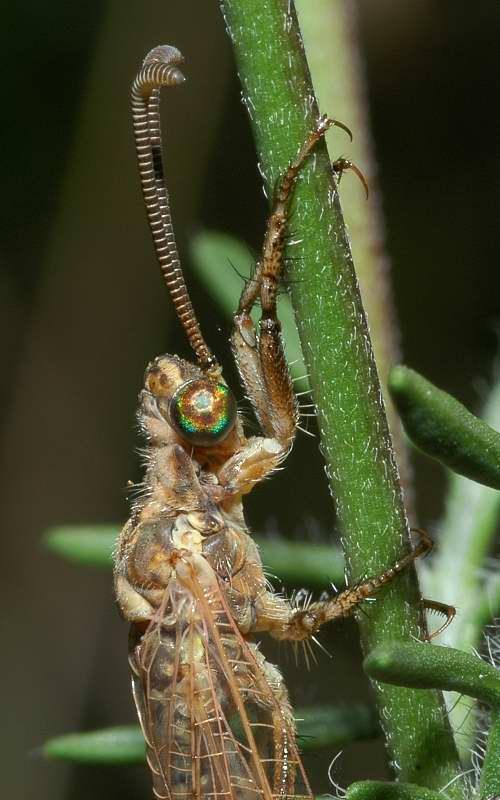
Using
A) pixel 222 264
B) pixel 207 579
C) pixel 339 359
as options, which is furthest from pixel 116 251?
pixel 339 359

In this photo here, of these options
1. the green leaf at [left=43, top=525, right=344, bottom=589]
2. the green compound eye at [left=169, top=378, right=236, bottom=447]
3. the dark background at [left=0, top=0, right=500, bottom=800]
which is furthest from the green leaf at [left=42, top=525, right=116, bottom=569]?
the dark background at [left=0, top=0, right=500, bottom=800]

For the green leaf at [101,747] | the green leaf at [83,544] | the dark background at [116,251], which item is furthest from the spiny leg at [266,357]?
the dark background at [116,251]

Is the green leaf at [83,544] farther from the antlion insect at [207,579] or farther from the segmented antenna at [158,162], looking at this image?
the segmented antenna at [158,162]

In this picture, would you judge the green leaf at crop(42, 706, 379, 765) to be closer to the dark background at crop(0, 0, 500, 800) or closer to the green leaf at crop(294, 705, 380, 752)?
the green leaf at crop(294, 705, 380, 752)

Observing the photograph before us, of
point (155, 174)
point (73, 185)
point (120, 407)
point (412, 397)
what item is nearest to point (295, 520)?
point (120, 407)

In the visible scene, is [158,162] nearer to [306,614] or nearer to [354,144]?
[354,144]

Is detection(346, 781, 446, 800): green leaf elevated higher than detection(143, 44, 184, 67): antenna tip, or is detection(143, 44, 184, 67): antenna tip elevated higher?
detection(143, 44, 184, 67): antenna tip
